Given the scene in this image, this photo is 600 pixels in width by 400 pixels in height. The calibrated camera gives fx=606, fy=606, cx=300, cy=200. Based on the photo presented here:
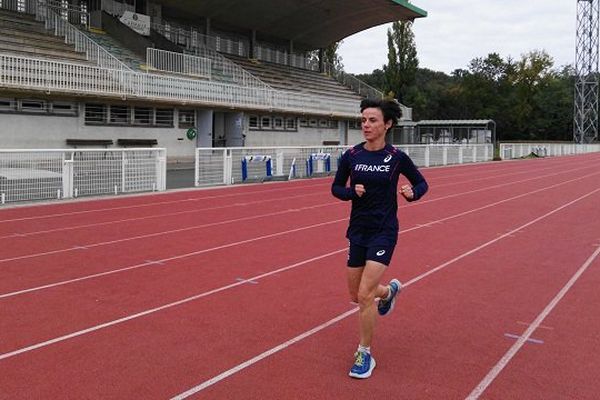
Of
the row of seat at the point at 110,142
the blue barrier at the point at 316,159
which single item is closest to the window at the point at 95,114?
the row of seat at the point at 110,142

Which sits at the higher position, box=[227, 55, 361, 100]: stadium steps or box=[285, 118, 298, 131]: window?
box=[227, 55, 361, 100]: stadium steps

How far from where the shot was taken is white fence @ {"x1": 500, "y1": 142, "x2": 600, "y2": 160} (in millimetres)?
45434

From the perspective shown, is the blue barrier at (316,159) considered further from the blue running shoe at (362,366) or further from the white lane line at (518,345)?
the blue running shoe at (362,366)

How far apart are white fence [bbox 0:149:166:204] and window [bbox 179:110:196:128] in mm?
13049

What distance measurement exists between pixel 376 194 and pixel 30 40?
24567 millimetres

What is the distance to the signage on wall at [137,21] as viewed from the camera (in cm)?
3059

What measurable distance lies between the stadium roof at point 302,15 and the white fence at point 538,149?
1195cm

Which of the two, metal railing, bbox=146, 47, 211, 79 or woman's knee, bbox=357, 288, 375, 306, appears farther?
metal railing, bbox=146, 47, 211, 79

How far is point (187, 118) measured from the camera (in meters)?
29.9

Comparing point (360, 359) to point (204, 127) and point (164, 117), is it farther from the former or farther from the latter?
point (204, 127)

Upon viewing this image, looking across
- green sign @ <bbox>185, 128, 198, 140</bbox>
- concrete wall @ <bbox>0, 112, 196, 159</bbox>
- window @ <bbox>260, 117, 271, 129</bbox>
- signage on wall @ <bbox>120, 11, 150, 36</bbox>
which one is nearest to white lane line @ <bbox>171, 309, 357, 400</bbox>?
concrete wall @ <bbox>0, 112, 196, 159</bbox>

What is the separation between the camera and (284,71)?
42750 millimetres

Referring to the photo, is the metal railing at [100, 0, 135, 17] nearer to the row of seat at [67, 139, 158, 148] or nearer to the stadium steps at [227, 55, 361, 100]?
the stadium steps at [227, 55, 361, 100]

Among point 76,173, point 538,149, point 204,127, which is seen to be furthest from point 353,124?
point 76,173
